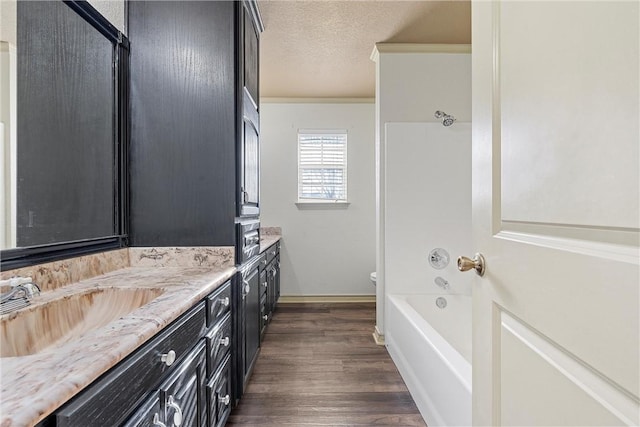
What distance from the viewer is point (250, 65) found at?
7.10 feet

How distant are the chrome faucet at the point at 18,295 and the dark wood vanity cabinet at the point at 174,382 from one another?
397mm

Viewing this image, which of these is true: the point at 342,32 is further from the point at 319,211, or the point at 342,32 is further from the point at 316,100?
the point at 319,211

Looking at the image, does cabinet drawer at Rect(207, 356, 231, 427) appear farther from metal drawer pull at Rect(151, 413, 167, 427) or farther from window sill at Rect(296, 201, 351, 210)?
window sill at Rect(296, 201, 351, 210)

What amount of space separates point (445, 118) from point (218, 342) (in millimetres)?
2353

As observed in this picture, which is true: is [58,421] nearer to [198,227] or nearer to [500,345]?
[500,345]

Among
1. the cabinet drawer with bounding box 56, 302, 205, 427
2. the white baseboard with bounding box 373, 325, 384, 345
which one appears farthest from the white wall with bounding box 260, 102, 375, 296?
the cabinet drawer with bounding box 56, 302, 205, 427

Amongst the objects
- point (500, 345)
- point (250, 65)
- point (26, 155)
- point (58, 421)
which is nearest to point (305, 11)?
point (250, 65)

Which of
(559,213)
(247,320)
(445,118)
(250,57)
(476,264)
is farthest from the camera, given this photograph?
(445,118)

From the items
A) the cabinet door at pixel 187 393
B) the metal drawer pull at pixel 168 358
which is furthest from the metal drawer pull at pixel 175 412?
the metal drawer pull at pixel 168 358

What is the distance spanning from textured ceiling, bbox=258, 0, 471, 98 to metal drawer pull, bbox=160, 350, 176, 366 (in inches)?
84.1

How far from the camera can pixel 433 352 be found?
5.65 feet

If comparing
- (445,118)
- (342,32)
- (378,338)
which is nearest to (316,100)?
(342,32)

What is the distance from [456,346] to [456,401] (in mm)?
1200

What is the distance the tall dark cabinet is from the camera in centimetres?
173
